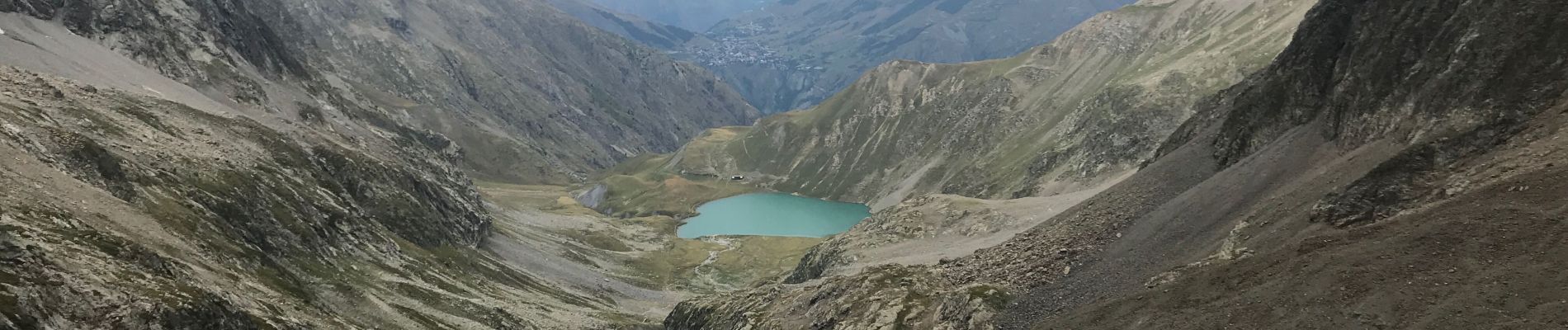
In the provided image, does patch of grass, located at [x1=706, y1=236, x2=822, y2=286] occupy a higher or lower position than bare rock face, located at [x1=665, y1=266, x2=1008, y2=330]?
lower

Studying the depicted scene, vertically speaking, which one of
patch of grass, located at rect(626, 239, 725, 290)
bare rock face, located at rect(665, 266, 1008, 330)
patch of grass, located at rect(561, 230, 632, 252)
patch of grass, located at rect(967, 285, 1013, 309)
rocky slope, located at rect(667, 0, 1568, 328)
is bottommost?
patch of grass, located at rect(626, 239, 725, 290)

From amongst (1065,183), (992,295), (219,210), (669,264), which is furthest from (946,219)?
(669,264)

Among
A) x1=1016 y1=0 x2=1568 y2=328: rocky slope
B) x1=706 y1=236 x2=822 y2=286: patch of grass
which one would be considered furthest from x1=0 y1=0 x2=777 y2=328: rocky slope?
x1=1016 y1=0 x2=1568 y2=328: rocky slope

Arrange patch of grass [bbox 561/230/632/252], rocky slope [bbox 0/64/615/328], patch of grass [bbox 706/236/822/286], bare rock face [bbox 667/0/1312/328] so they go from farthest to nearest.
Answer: patch of grass [bbox 561/230/632/252]
patch of grass [bbox 706/236/822/286]
bare rock face [bbox 667/0/1312/328]
rocky slope [bbox 0/64/615/328]

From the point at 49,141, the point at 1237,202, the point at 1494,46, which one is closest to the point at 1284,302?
the point at 1237,202

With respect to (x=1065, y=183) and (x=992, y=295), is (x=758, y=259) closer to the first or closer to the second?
(x=1065, y=183)

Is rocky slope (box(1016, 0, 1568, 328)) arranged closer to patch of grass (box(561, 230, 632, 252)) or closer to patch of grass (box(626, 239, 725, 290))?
patch of grass (box(626, 239, 725, 290))

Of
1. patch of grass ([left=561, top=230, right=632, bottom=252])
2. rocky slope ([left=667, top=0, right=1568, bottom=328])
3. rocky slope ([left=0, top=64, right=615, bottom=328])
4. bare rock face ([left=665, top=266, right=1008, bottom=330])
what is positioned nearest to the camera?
rocky slope ([left=667, top=0, right=1568, bottom=328])

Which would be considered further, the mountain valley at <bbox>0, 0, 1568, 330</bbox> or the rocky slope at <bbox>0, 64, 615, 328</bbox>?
the rocky slope at <bbox>0, 64, 615, 328</bbox>

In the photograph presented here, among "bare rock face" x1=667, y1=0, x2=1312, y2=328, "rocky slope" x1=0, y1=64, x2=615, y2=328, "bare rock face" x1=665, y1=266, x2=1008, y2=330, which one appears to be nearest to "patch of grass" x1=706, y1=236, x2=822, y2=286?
"bare rock face" x1=667, y1=0, x2=1312, y2=328
